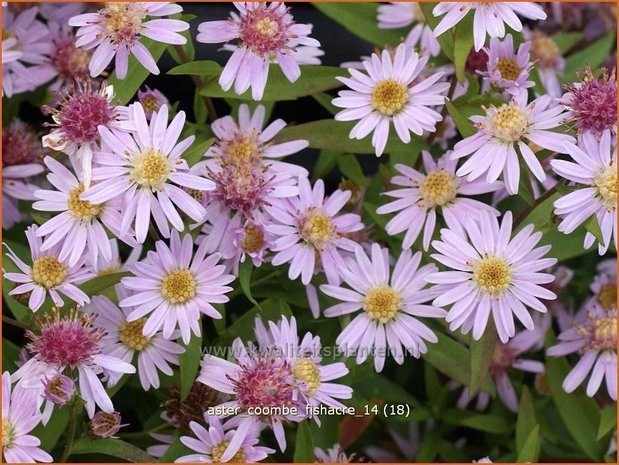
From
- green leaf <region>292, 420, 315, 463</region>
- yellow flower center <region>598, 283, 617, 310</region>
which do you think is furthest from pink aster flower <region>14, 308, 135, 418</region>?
yellow flower center <region>598, 283, 617, 310</region>

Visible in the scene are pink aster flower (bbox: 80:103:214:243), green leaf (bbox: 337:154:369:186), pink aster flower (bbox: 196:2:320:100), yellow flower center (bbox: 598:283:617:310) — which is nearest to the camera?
pink aster flower (bbox: 80:103:214:243)

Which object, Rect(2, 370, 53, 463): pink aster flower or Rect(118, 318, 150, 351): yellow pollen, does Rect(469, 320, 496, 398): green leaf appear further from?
Rect(2, 370, 53, 463): pink aster flower

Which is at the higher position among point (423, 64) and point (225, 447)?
point (423, 64)

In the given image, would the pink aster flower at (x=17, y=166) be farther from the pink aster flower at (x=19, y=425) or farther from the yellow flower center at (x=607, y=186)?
the yellow flower center at (x=607, y=186)

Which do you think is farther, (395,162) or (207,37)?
(395,162)

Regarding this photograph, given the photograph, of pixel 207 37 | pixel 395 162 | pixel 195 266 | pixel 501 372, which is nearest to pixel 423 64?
pixel 395 162

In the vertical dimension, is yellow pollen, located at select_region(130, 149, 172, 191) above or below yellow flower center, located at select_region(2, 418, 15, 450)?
above

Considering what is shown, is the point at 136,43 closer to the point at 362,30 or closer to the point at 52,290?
the point at 52,290
